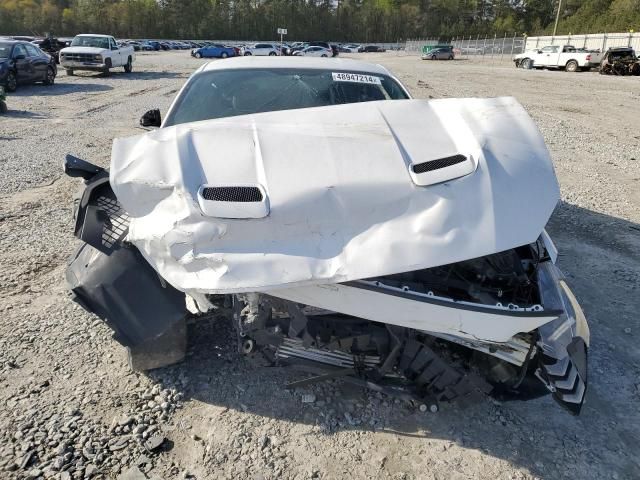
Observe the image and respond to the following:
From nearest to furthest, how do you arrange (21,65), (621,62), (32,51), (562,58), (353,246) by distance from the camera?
(353,246) → (21,65) → (32,51) → (621,62) → (562,58)

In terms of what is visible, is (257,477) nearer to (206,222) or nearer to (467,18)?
(206,222)

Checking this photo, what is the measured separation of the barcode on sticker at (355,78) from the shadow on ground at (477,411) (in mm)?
2123

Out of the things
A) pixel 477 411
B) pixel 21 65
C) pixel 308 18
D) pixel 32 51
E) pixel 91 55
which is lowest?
pixel 477 411

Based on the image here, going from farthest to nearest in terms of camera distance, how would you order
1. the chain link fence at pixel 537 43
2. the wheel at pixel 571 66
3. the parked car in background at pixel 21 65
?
the chain link fence at pixel 537 43, the wheel at pixel 571 66, the parked car in background at pixel 21 65

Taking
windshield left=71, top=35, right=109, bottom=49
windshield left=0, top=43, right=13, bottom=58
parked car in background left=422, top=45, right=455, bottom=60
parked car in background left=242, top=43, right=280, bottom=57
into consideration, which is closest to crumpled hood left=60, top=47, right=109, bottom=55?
windshield left=71, top=35, right=109, bottom=49

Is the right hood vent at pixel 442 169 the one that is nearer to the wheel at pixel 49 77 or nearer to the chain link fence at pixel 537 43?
the wheel at pixel 49 77

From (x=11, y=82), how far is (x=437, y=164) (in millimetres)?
16031

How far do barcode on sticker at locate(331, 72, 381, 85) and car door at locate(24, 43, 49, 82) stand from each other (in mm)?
14896

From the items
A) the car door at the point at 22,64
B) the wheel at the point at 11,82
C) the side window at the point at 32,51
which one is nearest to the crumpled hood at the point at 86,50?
the side window at the point at 32,51

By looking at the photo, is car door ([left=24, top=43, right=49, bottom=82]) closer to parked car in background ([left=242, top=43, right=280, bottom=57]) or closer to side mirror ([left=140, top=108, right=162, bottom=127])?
side mirror ([left=140, top=108, right=162, bottom=127])

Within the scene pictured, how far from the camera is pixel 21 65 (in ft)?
48.1

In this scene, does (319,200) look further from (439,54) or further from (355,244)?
(439,54)

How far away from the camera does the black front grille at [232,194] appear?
205cm

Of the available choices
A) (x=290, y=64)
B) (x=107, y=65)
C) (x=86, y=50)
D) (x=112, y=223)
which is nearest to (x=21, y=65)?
(x=86, y=50)
